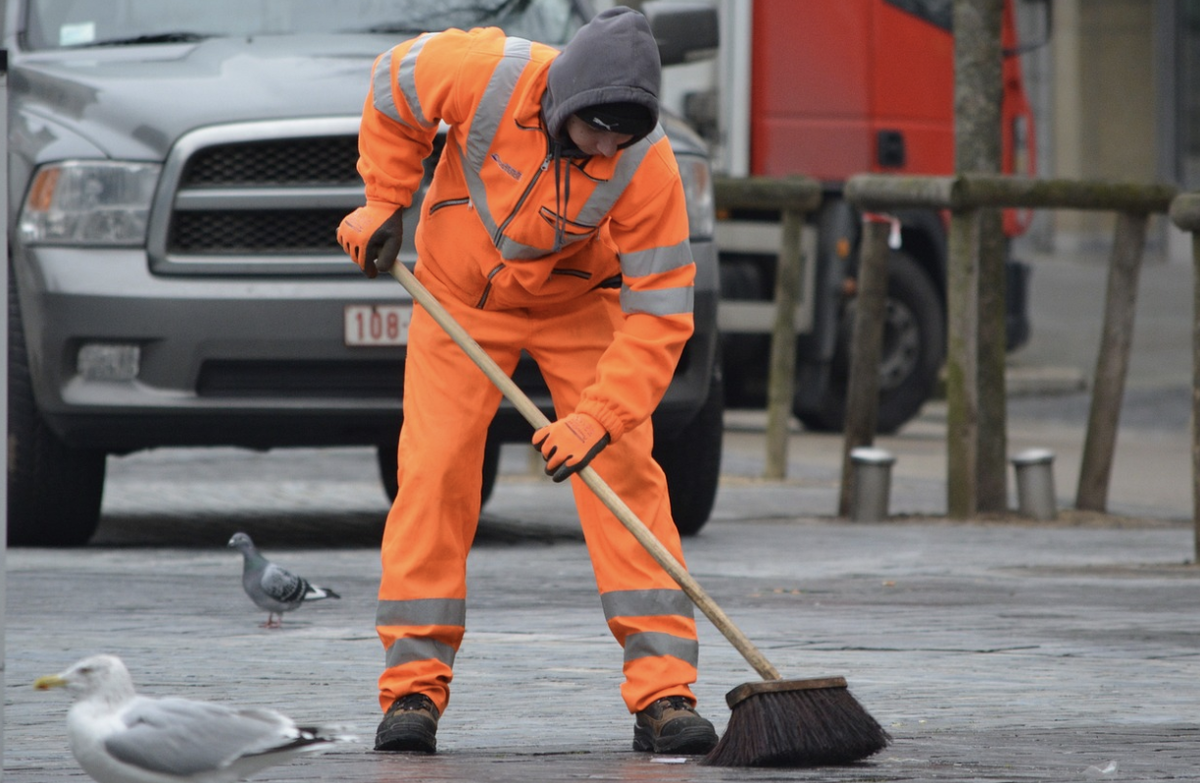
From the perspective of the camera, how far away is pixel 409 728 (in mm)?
3979

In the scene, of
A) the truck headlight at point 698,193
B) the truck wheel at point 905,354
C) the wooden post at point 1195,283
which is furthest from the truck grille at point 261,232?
the truck wheel at point 905,354

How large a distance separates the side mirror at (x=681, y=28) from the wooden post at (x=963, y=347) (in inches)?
42.7

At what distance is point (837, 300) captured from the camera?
1172 centimetres

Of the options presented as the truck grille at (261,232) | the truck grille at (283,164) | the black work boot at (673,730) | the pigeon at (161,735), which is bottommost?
the black work boot at (673,730)

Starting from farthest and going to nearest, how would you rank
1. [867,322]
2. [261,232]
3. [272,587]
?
[867,322]
[261,232]
[272,587]

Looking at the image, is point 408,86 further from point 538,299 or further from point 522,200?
point 538,299

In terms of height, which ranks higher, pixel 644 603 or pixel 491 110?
pixel 491 110

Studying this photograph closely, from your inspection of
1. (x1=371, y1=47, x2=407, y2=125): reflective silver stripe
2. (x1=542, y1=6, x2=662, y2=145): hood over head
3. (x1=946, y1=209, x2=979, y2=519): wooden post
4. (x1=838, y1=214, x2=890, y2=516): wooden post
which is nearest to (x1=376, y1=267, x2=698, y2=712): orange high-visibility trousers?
(x1=371, y1=47, x2=407, y2=125): reflective silver stripe

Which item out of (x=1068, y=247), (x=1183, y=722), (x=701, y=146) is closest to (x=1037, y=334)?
(x=1068, y=247)

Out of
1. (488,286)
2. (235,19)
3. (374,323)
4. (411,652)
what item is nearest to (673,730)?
(411,652)

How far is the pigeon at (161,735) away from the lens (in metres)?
3.19

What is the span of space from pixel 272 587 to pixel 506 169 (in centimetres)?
167

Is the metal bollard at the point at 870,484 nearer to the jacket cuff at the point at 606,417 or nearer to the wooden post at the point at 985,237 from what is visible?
the wooden post at the point at 985,237

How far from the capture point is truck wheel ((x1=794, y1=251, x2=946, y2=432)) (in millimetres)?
12328
